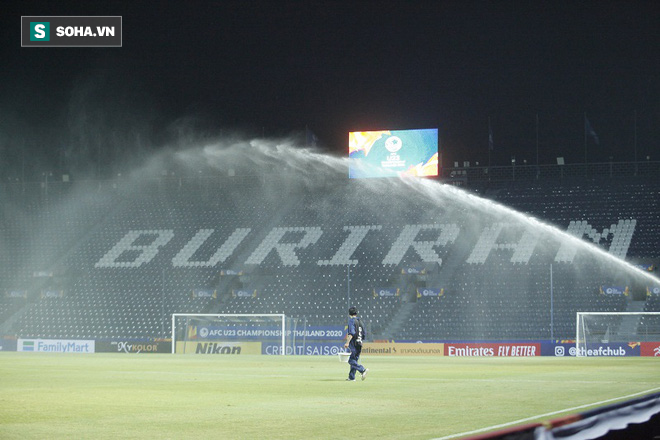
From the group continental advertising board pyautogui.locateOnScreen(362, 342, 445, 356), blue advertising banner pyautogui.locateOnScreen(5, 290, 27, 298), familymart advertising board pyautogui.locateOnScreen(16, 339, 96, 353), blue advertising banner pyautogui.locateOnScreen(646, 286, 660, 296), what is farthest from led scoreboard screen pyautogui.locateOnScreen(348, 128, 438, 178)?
blue advertising banner pyautogui.locateOnScreen(5, 290, 27, 298)

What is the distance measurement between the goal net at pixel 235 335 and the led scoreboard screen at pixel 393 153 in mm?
15783

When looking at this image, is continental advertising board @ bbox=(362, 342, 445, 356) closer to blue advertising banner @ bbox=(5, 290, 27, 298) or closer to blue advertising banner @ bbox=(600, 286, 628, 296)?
blue advertising banner @ bbox=(600, 286, 628, 296)

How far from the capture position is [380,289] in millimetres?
56062

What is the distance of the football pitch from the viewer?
500 inches

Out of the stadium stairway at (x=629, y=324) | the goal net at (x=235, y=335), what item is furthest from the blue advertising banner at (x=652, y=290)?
the goal net at (x=235, y=335)

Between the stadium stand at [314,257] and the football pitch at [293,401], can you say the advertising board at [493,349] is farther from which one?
the football pitch at [293,401]

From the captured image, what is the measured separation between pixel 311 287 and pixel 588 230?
701 inches

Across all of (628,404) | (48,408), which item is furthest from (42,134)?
(628,404)

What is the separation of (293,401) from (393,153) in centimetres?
4548

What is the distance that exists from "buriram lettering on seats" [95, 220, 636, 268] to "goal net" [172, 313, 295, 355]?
10.6 meters

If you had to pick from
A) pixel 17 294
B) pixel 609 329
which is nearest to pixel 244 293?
pixel 17 294

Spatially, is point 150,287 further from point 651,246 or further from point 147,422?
point 147,422

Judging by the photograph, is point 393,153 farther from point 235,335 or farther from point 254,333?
point 235,335

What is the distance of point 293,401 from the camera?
17391 mm
